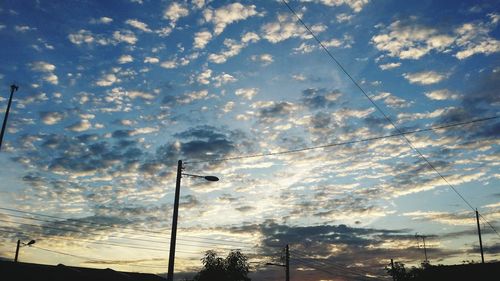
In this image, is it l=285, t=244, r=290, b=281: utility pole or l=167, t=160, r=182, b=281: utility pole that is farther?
l=285, t=244, r=290, b=281: utility pole

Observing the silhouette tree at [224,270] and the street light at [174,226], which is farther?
the silhouette tree at [224,270]

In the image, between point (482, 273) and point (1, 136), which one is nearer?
point (1, 136)

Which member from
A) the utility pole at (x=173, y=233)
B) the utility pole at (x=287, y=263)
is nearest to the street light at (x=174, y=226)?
the utility pole at (x=173, y=233)

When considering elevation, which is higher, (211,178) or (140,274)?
(211,178)

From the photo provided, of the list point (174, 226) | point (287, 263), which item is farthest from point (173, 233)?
point (287, 263)

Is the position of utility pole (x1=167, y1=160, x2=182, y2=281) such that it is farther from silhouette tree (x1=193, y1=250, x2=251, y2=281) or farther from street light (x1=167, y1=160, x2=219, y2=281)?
silhouette tree (x1=193, y1=250, x2=251, y2=281)

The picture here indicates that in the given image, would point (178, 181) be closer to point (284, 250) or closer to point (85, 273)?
point (85, 273)

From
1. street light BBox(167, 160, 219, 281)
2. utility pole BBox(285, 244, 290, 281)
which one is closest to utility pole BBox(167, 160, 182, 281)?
street light BBox(167, 160, 219, 281)

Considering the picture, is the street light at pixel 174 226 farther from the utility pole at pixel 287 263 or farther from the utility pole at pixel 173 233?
the utility pole at pixel 287 263

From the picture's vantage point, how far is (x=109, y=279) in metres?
37.9

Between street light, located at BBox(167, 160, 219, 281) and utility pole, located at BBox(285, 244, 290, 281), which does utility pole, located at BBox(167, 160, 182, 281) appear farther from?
utility pole, located at BBox(285, 244, 290, 281)

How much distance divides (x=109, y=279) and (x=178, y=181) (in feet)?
83.2

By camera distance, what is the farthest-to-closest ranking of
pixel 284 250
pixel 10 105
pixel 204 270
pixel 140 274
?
1. pixel 204 270
2. pixel 140 274
3. pixel 284 250
4. pixel 10 105

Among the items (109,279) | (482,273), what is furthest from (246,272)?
(482,273)
